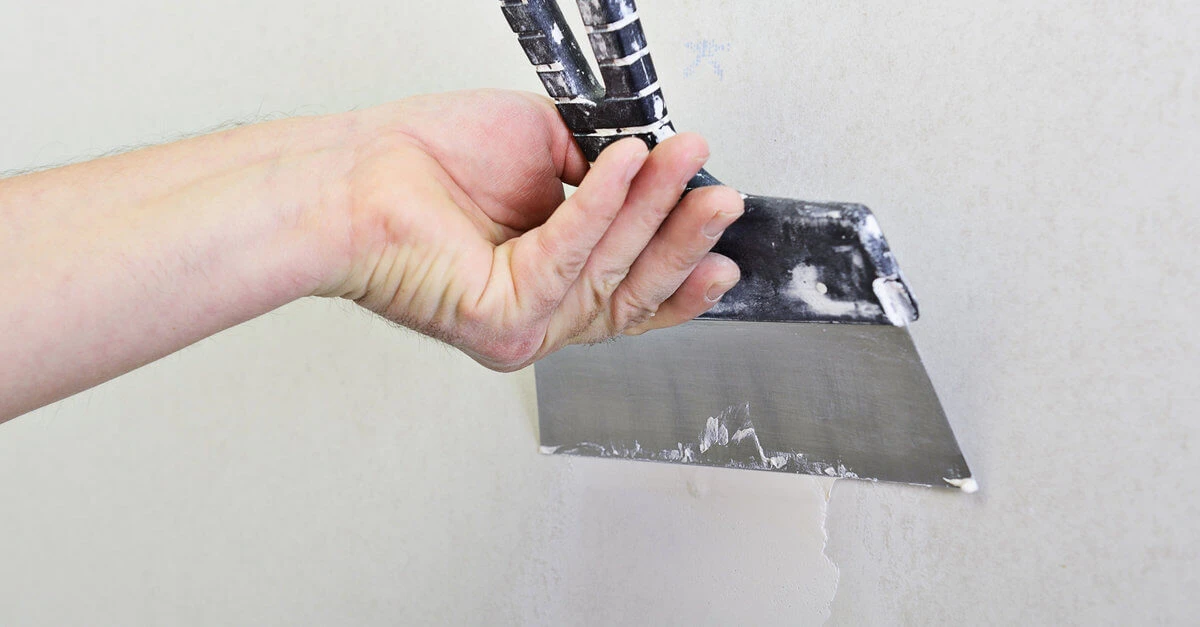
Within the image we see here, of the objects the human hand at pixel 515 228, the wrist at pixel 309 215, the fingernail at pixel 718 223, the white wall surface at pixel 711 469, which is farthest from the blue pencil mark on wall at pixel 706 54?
the wrist at pixel 309 215

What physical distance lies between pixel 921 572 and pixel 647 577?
0.43 metres

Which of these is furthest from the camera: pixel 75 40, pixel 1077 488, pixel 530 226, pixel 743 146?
pixel 75 40

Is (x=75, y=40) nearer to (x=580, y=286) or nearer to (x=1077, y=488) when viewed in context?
(x=580, y=286)

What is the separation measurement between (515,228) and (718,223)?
0.92 feet

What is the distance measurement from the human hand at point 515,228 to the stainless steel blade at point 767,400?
13 cm

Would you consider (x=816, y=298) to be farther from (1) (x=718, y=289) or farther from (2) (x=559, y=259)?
(2) (x=559, y=259)

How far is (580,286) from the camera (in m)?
0.93

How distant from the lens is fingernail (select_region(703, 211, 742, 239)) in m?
0.79

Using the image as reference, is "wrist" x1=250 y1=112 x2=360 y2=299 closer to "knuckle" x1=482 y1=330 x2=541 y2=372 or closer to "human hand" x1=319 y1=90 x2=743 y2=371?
"human hand" x1=319 y1=90 x2=743 y2=371

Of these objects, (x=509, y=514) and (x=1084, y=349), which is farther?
(x=509, y=514)

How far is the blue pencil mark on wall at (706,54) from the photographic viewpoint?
1151 millimetres

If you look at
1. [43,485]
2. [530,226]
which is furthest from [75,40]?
[530,226]

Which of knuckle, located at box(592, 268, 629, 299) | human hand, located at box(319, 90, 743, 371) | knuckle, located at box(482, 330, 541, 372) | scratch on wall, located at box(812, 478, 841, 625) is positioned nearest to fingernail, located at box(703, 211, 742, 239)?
human hand, located at box(319, 90, 743, 371)

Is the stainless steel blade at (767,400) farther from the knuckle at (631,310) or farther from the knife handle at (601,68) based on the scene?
the knife handle at (601,68)
